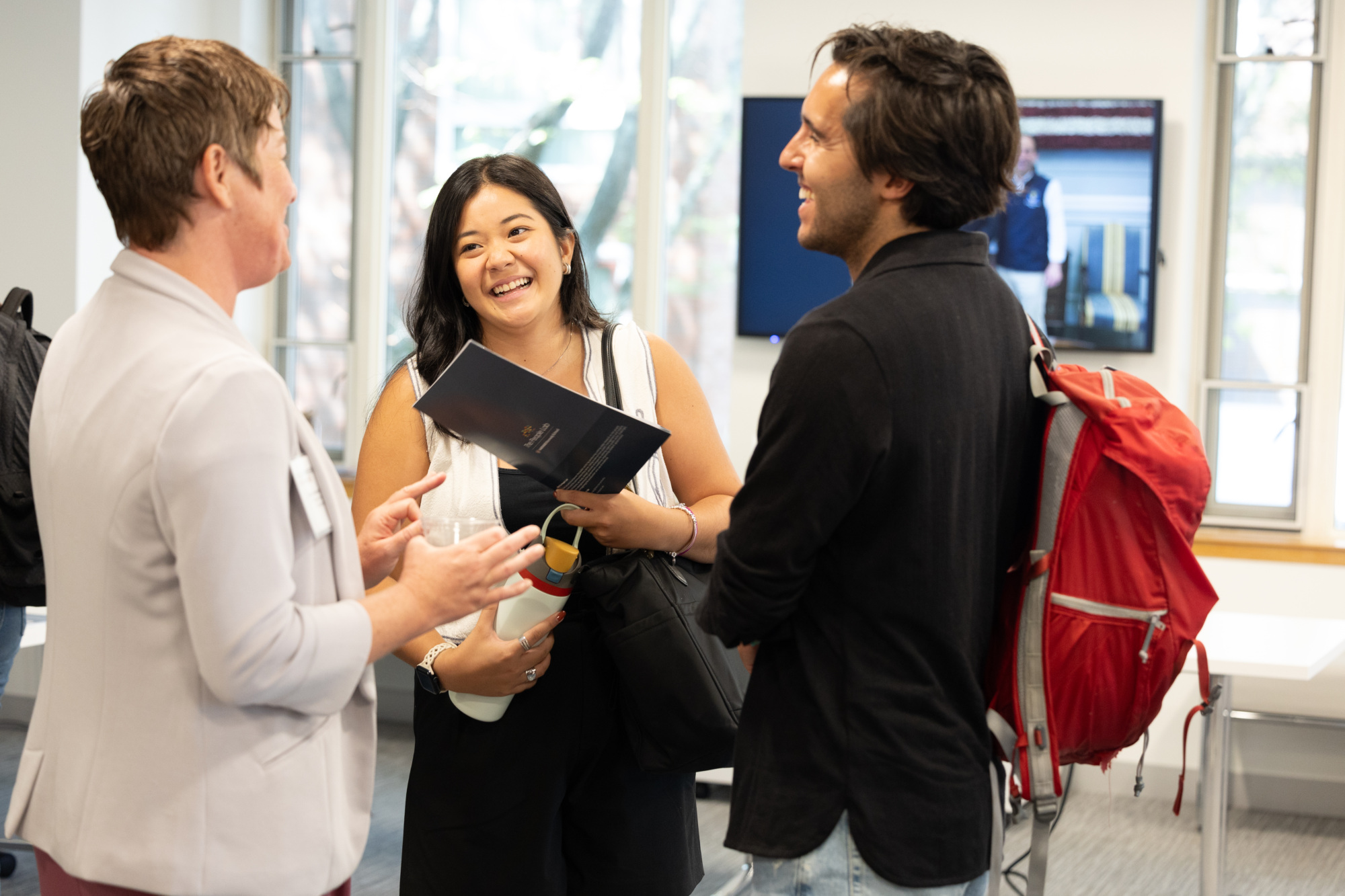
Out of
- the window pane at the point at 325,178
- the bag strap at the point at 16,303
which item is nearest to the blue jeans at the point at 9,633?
the bag strap at the point at 16,303

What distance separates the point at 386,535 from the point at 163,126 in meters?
0.56

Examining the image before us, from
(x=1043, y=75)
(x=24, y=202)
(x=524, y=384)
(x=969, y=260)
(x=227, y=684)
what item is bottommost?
(x=227, y=684)

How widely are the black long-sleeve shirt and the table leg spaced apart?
1.93 meters

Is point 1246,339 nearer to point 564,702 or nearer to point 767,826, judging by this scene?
point 564,702

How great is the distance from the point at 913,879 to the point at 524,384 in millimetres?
685

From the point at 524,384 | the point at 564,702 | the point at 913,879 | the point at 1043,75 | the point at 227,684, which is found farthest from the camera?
the point at 1043,75

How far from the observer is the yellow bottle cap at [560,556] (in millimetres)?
1570

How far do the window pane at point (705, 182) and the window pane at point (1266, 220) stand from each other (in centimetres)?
186

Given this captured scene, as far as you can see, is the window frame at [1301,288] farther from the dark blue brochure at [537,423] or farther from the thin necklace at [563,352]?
the dark blue brochure at [537,423]

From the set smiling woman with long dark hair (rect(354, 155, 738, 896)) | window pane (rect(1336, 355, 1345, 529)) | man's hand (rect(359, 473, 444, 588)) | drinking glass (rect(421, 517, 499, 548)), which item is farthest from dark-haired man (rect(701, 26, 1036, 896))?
window pane (rect(1336, 355, 1345, 529))

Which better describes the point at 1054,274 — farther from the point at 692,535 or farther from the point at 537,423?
the point at 537,423

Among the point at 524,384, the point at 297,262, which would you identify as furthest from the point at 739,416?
the point at 524,384

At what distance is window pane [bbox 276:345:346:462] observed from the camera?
5.07 m

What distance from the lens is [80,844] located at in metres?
1.03
